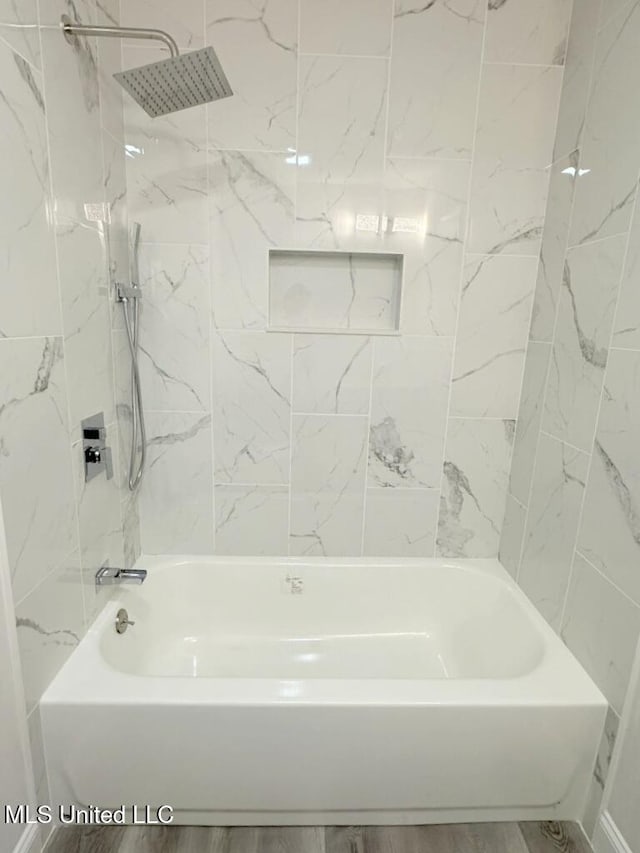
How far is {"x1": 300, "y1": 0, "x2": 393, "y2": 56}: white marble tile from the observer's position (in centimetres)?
143

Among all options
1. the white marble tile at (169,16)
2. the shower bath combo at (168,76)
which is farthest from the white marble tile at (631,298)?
the white marble tile at (169,16)

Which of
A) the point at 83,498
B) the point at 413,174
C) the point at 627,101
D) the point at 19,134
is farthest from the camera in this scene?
the point at 413,174

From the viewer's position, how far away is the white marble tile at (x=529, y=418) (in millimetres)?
1574

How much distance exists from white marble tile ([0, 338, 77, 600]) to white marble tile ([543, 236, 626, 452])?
4.98 ft

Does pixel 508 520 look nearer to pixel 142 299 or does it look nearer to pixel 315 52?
pixel 142 299

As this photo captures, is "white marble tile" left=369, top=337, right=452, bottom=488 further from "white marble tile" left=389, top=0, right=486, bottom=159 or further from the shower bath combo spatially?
the shower bath combo

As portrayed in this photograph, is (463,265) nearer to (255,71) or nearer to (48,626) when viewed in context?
(255,71)

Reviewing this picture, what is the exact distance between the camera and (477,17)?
1.45 meters

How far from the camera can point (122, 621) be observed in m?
1.52

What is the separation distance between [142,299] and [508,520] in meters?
1.72

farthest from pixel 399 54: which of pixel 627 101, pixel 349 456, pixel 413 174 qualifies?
pixel 349 456

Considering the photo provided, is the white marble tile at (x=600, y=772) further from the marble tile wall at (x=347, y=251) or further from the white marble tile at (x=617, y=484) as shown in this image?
the marble tile wall at (x=347, y=251)

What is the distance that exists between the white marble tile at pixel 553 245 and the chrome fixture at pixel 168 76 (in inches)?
44.0

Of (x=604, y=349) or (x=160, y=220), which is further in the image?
(x=160, y=220)
